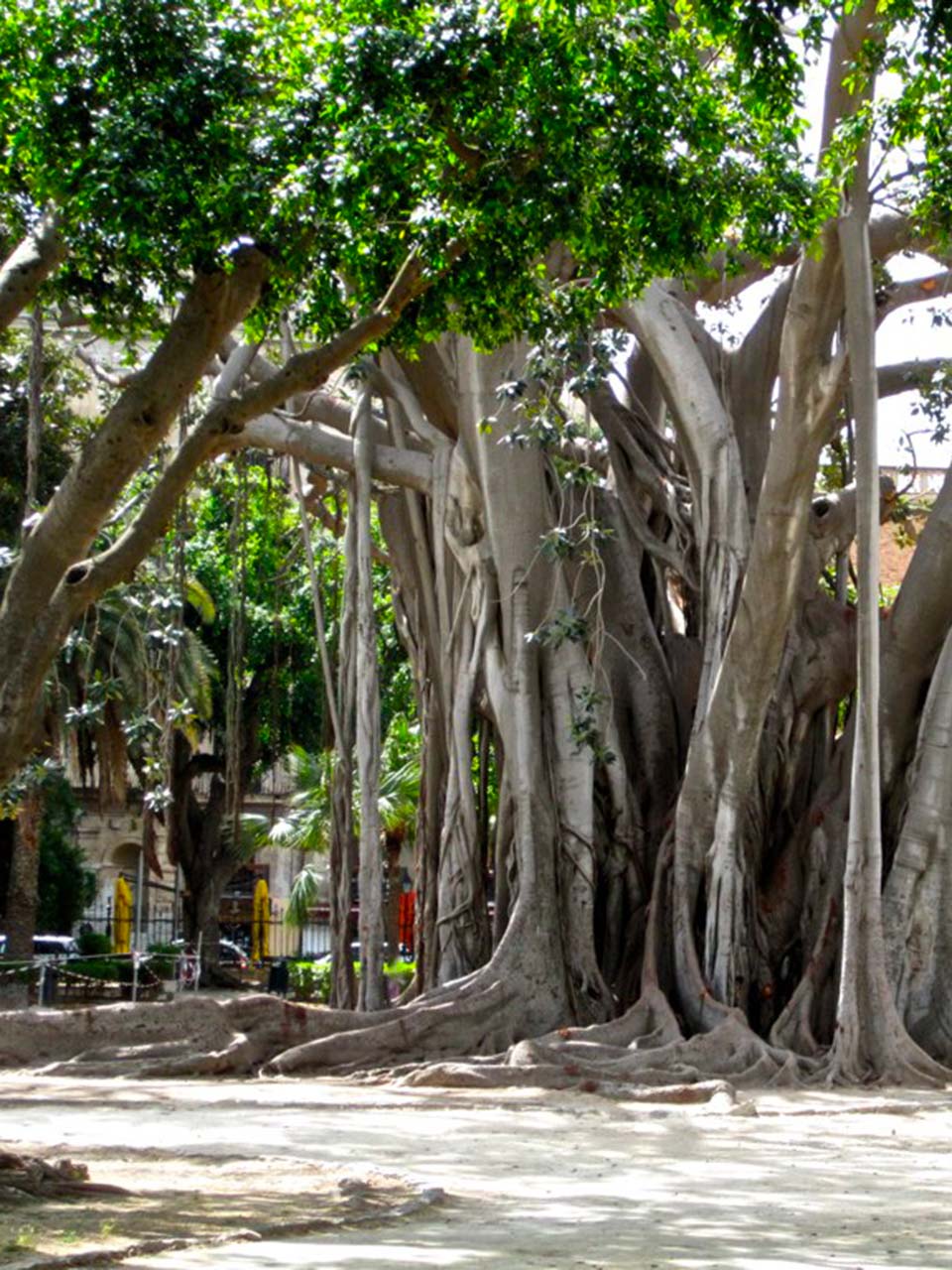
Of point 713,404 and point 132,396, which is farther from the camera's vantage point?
point 713,404

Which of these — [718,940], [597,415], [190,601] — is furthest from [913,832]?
[190,601]

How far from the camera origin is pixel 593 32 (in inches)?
365

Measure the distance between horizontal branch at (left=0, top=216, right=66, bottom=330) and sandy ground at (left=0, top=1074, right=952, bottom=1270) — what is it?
3541mm

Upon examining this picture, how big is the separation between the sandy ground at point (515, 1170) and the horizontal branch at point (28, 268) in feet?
11.6

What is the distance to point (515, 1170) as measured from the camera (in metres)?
8.68

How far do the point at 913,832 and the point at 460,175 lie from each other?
7.03 metres

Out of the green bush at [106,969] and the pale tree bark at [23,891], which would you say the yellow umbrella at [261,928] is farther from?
the pale tree bark at [23,891]

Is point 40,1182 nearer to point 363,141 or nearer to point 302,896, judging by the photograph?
point 363,141

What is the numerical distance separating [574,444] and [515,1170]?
31.0 feet

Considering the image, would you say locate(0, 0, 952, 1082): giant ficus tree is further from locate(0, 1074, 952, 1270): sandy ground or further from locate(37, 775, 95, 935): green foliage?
locate(37, 775, 95, 935): green foliage

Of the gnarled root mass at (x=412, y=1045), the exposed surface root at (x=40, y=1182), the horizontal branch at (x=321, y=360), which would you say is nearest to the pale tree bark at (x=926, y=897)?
the gnarled root mass at (x=412, y=1045)

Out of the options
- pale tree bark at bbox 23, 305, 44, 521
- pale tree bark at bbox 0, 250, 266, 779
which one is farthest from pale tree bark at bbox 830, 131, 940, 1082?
pale tree bark at bbox 0, 250, 266, 779

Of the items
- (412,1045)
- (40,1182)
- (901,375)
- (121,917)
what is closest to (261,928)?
(121,917)

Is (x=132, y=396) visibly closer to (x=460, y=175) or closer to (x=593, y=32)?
(x=460, y=175)
